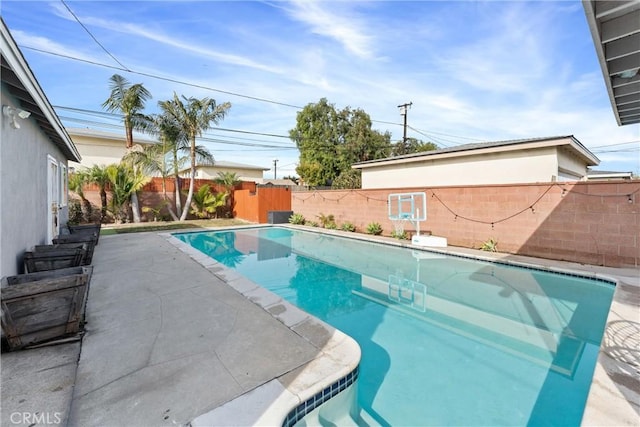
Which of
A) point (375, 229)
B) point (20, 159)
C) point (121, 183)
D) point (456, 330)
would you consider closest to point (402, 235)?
point (375, 229)

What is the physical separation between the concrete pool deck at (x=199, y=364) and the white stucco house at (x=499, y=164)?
5514 millimetres

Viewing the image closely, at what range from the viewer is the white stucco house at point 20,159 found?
9.89ft

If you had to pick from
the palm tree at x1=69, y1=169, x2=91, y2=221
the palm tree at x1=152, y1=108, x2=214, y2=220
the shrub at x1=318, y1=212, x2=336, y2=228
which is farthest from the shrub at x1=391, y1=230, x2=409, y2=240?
the palm tree at x1=69, y1=169, x2=91, y2=221

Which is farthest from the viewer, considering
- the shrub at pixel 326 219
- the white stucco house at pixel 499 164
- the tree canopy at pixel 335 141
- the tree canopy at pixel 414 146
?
the tree canopy at pixel 414 146

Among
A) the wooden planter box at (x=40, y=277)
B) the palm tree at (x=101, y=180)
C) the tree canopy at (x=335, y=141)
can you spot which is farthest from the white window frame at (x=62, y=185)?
the tree canopy at (x=335, y=141)

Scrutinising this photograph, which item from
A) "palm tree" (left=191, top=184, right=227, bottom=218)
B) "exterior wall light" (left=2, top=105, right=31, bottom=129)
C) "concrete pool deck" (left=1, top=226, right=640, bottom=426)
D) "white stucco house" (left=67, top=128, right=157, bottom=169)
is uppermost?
"white stucco house" (left=67, top=128, right=157, bottom=169)

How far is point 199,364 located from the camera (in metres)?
2.52

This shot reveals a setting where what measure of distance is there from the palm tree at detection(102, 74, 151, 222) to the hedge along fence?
13032 millimetres

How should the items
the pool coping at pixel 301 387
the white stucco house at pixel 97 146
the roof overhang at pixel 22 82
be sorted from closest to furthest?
the pool coping at pixel 301 387 < the roof overhang at pixel 22 82 < the white stucco house at pixel 97 146

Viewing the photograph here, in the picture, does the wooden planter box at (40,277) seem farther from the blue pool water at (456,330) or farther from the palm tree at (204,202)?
the palm tree at (204,202)

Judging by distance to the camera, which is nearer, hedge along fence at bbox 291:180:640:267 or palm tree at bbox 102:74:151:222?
hedge along fence at bbox 291:180:640:267

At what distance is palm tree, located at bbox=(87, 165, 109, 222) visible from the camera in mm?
12836

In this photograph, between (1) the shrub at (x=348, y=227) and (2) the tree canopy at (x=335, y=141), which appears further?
(2) the tree canopy at (x=335, y=141)

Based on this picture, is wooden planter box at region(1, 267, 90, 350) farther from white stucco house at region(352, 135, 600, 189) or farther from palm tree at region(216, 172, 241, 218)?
palm tree at region(216, 172, 241, 218)
